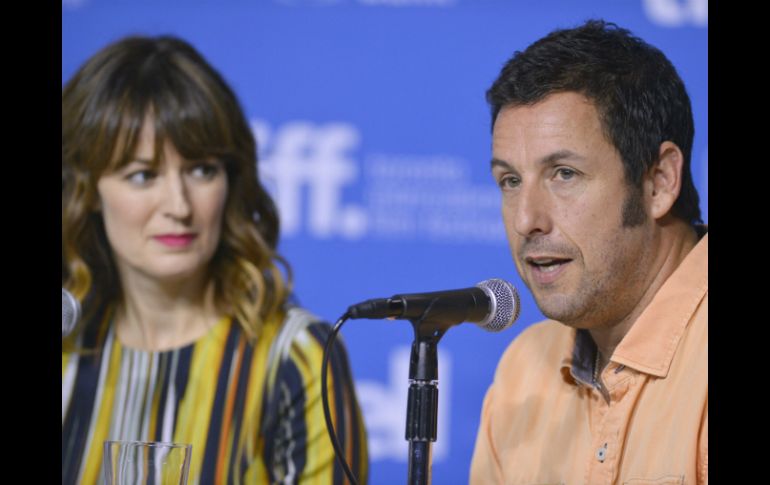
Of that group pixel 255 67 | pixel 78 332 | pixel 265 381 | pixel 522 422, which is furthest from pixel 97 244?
pixel 522 422

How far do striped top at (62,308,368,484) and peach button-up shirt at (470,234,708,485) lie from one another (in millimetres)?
550

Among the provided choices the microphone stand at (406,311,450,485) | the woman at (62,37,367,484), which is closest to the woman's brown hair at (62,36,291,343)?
the woman at (62,37,367,484)

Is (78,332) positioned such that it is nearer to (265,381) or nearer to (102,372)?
(102,372)

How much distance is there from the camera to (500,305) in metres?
1.69

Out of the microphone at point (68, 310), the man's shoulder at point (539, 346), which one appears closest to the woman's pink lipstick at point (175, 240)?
the microphone at point (68, 310)

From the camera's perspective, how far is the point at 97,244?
309cm

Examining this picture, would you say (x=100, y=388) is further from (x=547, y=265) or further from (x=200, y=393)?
(x=547, y=265)

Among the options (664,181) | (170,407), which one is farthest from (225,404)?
(664,181)

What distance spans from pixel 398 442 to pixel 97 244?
4.15 ft

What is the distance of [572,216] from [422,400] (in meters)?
0.70

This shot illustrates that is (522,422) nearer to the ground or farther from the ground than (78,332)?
nearer to the ground

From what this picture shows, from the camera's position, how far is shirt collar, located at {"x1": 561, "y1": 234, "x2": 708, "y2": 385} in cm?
208

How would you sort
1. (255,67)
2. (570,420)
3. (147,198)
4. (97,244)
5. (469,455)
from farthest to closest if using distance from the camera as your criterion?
(255,67)
(469,455)
(97,244)
(147,198)
(570,420)

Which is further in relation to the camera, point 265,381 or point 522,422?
point 265,381
